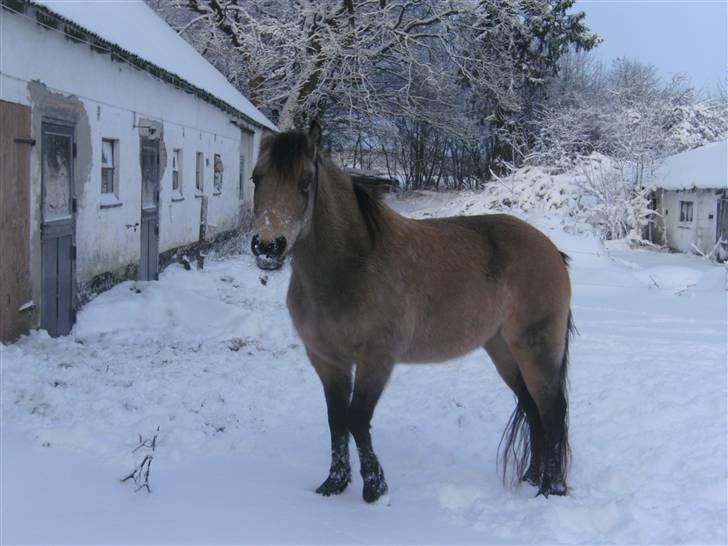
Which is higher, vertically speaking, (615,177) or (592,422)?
(615,177)

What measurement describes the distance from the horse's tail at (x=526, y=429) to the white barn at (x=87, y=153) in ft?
16.1

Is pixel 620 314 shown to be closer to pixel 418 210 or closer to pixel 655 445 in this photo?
pixel 655 445

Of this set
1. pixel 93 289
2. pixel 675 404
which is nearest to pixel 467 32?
pixel 93 289

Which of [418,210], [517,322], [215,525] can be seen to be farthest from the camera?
[418,210]

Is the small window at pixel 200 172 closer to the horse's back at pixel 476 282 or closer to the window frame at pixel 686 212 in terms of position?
the horse's back at pixel 476 282

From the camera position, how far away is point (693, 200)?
78.8 feet

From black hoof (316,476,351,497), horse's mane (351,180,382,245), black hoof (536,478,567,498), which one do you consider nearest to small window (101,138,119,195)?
horse's mane (351,180,382,245)

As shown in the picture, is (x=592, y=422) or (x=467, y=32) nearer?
(x=592, y=422)

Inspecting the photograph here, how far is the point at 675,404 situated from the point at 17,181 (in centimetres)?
659

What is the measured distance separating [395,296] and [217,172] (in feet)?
46.5

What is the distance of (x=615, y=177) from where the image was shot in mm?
23859

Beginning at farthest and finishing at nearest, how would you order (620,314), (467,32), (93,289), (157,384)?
(467,32)
(620,314)
(93,289)
(157,384)

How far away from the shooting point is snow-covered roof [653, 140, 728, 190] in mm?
22719

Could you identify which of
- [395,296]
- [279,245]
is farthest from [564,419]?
[279,245]
